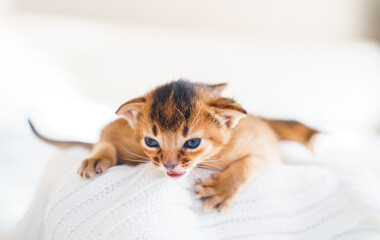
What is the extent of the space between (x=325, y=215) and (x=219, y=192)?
29 centimetres

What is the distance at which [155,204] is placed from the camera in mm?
591

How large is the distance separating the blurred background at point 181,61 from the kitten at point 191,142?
23 cm

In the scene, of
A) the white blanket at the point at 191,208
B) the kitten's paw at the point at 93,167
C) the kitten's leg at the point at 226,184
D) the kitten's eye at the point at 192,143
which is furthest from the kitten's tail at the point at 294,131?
the kitten's paw at the point at 93,167

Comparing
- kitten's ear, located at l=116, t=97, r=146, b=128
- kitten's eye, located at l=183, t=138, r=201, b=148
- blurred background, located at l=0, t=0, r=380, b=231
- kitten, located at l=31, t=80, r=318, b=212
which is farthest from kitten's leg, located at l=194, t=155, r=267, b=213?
blurred background, located at l=0, t=0, r=380, b=231

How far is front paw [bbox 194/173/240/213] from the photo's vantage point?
0.67 meters

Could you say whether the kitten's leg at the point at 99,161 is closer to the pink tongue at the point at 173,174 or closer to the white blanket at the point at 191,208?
the white blanket at the point at 191,208

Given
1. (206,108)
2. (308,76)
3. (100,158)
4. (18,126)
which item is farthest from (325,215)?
(18,126)

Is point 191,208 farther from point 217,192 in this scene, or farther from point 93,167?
point 93,167

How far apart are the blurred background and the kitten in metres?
0.23

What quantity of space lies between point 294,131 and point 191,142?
688 mm

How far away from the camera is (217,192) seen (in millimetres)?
685

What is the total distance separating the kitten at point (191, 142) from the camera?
630 millimetres

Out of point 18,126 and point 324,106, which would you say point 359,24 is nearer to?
point 324,106

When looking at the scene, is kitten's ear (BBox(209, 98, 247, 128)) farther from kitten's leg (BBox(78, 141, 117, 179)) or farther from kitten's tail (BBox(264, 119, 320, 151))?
kitten's tail (BBox(264, 119, 320, 151))
